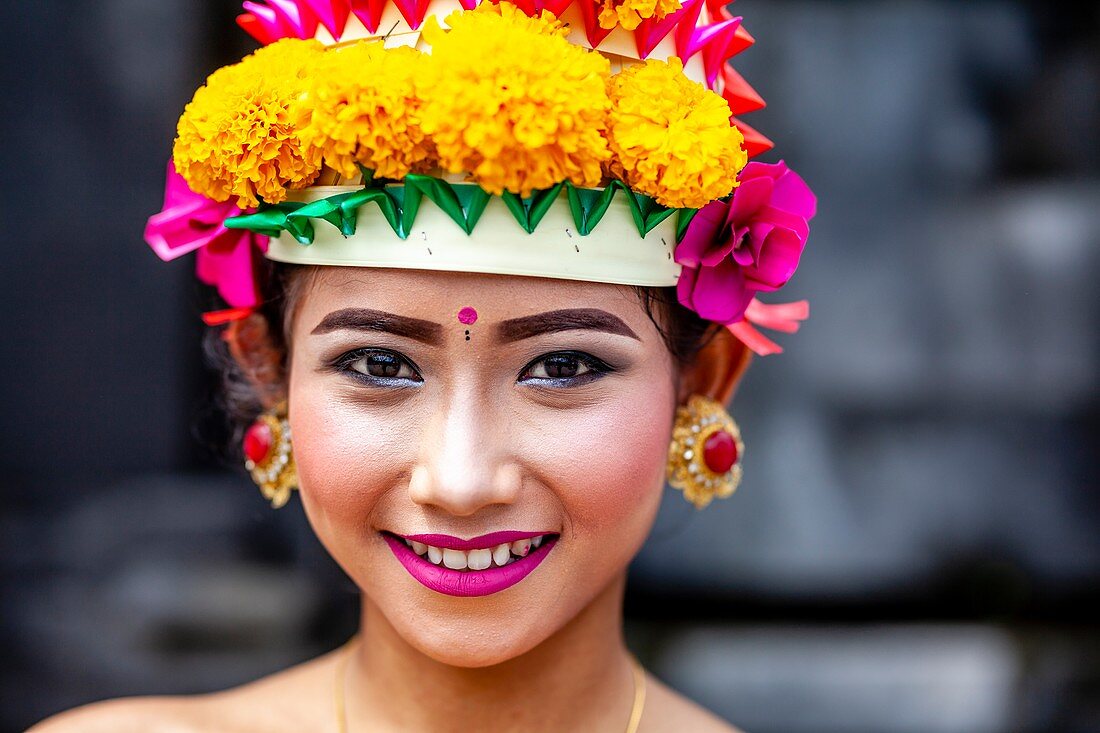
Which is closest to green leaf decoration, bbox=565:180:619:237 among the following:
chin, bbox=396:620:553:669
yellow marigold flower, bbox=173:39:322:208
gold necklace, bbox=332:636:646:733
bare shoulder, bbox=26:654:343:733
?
yellow marigold flower, bbox=173:39:322:208

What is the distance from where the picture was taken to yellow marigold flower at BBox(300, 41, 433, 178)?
5.26ft

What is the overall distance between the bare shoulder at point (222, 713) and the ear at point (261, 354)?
1.68ft

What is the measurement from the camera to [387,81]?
160cm

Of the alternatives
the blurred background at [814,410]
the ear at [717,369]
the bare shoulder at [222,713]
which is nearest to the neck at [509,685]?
the bare shoulder at [222,713]

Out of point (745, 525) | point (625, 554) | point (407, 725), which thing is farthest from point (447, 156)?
point (745, 525)

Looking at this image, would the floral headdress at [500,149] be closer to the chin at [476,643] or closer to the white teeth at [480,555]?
the white teeth at [480,555]

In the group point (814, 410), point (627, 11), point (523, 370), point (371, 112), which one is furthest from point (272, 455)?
point (814, 410)

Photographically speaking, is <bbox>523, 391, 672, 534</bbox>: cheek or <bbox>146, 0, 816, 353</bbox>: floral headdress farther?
<bbox>523, 391, 672, 534</bbox>: cheek

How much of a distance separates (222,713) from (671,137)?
1.29m

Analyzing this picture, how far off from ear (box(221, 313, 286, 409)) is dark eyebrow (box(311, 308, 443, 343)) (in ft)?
1.07

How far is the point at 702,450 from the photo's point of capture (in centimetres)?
201

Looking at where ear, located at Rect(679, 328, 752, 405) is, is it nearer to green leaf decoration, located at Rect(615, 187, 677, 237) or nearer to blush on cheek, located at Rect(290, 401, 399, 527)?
green leaf decoration, located at Rect(615, 187, 677, 237)

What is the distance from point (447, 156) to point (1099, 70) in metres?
2.20

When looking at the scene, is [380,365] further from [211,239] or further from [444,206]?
[211,239]
